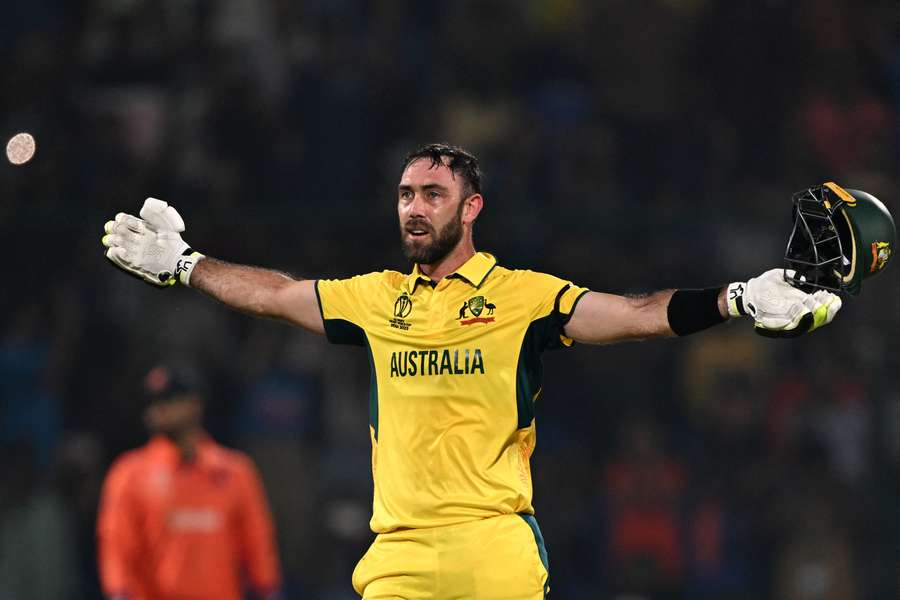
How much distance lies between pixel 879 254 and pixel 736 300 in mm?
485

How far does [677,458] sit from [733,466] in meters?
0.38

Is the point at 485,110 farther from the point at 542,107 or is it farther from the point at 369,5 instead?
the point at 369,5

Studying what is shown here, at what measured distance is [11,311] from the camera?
34.6 feet

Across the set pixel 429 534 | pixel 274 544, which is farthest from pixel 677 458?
pixel 429 534

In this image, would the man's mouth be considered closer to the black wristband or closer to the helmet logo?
the black wristband

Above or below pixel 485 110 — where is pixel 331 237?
below

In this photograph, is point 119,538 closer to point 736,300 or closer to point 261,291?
point 261,291

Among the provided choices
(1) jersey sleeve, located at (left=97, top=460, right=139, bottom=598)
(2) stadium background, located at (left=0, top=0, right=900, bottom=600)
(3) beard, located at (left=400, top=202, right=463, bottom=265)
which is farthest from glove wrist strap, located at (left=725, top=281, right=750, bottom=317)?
(2) stadium background, located at (left=0, top=0, right=900, bottom=600)

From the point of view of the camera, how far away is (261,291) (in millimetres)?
5414

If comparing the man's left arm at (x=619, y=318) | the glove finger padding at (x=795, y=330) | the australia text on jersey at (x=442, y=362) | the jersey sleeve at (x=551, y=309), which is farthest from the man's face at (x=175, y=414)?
the glove finger padding at (x=795, y=330)

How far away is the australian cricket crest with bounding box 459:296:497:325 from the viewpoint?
509 centimetres

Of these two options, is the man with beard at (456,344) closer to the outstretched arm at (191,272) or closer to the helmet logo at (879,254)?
the outstretched arm at (191,272)

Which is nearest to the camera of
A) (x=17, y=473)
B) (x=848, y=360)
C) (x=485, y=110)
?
(x=17, y=473)

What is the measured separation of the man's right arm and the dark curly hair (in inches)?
22.9
